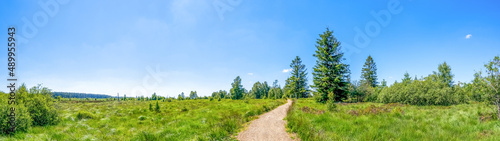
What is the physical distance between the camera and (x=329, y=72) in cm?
2623

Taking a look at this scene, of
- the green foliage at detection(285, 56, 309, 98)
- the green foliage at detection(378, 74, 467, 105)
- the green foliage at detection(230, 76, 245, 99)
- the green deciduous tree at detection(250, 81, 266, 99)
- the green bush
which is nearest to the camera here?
the green bush

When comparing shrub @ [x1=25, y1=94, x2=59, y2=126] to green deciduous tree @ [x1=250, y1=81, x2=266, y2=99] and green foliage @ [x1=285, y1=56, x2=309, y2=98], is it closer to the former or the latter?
green foliage @ [x1=285, y1=56, x2=309, y2=98]

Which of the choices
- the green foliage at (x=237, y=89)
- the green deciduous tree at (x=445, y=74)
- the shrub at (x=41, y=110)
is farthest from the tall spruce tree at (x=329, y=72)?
the green deciduous tree at (x=445, y=74)

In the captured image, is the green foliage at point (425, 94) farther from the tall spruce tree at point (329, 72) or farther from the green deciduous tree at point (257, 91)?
the green deciduous tree at point (257, 91)

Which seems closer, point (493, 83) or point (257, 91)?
point (493, 83)

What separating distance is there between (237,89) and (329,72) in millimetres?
41546

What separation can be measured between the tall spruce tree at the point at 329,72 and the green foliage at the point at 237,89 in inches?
1527

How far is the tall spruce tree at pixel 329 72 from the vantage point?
25797 mm

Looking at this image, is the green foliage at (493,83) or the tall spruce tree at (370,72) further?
the tall spruce tree at (370,72)

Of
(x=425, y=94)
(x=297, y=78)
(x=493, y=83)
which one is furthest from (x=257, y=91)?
(x=493, y=83)

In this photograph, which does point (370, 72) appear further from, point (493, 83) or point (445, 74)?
point (493, 83)

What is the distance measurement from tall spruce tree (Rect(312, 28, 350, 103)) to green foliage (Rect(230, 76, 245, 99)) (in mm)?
38796

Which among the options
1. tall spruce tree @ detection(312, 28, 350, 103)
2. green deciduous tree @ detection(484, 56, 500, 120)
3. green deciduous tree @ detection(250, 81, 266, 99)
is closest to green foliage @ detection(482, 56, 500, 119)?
green deciduous tree @ detection(484, 56, 500, 120)

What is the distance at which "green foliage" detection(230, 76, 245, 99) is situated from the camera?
206 feet
